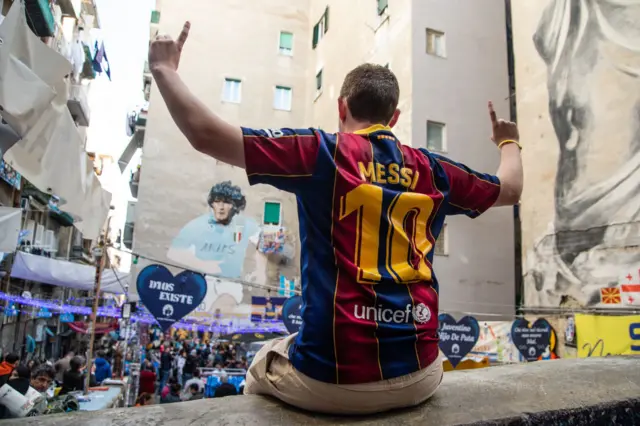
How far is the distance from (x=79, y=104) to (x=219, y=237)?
1149 centimetres

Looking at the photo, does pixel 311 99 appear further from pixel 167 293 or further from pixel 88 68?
pixel 167 293

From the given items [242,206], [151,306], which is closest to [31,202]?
[242,206]

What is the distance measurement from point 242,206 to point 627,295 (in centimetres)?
1837

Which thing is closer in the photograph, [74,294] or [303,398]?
[303,398]

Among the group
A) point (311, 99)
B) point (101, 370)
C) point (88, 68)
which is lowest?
point (101, 370)

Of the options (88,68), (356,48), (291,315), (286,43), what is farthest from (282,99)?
(291,315)

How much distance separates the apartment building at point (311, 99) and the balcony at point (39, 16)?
6684mm

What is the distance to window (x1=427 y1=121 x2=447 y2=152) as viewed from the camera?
17.2m

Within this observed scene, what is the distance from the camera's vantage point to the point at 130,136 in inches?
1148

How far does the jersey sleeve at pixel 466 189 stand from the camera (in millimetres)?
1990

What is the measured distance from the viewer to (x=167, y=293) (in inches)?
362

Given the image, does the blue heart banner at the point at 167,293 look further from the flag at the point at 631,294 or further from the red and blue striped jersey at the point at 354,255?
the flag at the point at 631,294

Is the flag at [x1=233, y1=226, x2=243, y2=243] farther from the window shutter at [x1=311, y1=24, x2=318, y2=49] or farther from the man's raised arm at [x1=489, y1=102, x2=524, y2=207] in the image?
the man's raised arm at [x1=489, y1=102, x2=524, y2=207]

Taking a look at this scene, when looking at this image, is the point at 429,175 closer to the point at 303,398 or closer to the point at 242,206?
the point at 303,398
